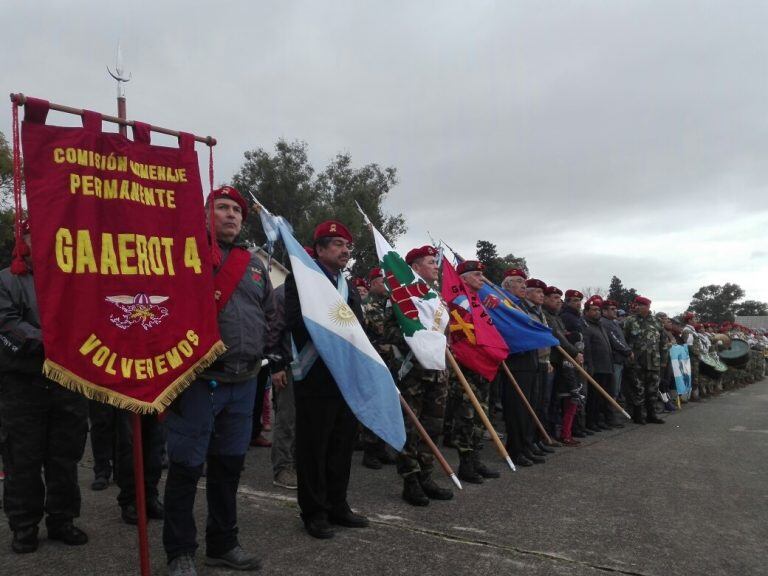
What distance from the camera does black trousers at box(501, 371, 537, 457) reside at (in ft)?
19.3

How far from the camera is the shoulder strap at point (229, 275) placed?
3.17m

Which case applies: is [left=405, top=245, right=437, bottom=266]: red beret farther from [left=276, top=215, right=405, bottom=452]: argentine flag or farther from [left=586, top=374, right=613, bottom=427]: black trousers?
[left=586, top=374, right=613, bottom=427]: black trousers

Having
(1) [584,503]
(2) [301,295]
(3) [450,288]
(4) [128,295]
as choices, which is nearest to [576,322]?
(3) [450,288]

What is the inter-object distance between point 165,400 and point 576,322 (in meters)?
6.36

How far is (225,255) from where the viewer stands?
10.9ft

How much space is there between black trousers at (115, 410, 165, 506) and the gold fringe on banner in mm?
1281

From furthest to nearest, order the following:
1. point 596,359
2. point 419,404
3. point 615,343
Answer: point 615,343, point 596,359, point 419,404

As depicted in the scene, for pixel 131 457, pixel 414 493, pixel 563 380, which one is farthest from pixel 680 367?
pixel 131 457

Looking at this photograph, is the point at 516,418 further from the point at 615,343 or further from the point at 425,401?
the point at 615,343

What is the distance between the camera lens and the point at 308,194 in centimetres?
3572

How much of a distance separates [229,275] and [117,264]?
1.93 feet

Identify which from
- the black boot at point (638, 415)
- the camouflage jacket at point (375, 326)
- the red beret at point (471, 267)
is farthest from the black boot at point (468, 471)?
the black boot at point (638, 415)

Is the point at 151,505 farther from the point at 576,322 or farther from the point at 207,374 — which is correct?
the point at 576,322

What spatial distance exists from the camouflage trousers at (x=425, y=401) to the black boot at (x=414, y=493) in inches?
6.3
